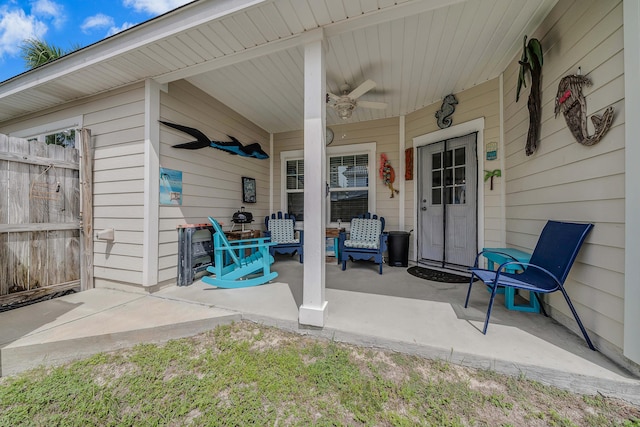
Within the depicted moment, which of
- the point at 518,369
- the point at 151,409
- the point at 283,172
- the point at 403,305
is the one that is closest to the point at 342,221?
the point at 283,172

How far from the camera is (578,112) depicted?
5.49 ft

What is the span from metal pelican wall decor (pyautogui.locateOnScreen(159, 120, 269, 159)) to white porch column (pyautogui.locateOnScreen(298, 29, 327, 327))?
1894 millimetres

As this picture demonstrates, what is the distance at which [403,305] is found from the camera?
2.25m

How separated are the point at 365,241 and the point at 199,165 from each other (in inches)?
109

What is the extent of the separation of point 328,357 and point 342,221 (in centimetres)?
314

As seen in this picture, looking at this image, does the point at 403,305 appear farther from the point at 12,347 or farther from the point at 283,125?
the point at 283,125

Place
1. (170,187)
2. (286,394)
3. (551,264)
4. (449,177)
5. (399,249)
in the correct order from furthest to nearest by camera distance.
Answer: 1. (399,249)
2. (449,177)
3. (170,187)
4. (551,264)
5. (286,394)

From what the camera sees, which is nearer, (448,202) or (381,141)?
(448,202)

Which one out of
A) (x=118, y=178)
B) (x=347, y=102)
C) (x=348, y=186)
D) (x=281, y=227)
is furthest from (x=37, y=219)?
(x=348, y=186)

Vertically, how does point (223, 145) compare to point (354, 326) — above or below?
above

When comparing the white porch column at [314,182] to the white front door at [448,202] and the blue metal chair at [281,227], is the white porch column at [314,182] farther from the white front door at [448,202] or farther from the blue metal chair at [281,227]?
the white front door at [448,202]

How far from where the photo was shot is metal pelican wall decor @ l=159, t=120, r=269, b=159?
295 cm

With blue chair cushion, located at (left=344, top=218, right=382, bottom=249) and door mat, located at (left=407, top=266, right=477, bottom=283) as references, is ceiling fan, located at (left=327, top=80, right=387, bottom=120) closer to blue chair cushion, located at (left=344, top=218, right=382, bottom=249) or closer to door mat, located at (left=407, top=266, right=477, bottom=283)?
blue chair cushion, located at (left=344, top=218, right=382, bottom=249)

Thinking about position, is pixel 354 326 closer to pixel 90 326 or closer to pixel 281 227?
pixel 90 326
